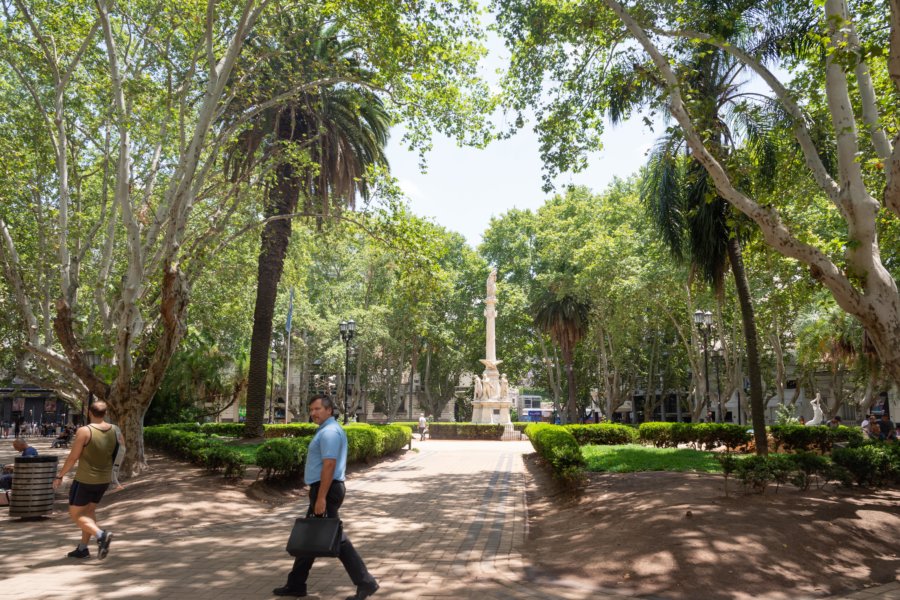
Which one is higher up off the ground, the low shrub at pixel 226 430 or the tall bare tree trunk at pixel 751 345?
the tall bare tree trunk at pixel 751 345

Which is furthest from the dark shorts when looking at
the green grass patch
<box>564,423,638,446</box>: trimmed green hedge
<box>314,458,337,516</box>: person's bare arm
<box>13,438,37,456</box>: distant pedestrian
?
<box>564,423,638,446</box>: trimmed green hedge

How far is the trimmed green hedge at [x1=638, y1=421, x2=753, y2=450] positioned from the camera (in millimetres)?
19609

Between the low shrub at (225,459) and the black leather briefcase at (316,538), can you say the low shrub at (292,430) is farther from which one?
the black leather briefcase at (316,538)

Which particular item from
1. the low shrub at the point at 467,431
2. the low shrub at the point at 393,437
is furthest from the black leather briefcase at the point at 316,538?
the low shrub at the point at 467,431

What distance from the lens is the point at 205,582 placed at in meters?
5.88

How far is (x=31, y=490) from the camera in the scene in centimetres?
923

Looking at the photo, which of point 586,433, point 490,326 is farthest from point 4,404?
point 586,433

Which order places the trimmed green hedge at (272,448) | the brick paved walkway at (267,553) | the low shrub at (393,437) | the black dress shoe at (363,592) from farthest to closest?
the low shrub at (393,437), the trimmed green hedge at (272,448), the brick paved walkway at (267,553), the black dress shoe at (363,592)

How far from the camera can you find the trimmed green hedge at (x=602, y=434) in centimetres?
2198

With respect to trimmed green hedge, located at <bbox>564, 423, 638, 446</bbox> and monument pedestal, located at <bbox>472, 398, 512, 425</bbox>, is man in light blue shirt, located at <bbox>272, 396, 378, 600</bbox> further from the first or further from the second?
monument pedestal, located at <bbox>472, 398, 512, 425</bbox>

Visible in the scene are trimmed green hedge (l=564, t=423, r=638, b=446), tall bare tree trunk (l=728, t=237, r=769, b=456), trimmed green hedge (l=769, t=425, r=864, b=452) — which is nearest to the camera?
tall bare tree trunk (l=728, t=237, r=769, b=456)

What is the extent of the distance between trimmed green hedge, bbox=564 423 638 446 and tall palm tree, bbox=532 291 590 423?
554 inches

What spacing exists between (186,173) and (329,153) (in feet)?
28.1

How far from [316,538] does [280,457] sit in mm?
6804
